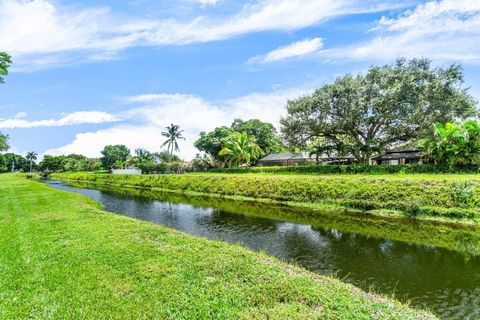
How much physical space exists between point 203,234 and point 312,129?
26984mm

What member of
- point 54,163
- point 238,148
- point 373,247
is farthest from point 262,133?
point 54,163

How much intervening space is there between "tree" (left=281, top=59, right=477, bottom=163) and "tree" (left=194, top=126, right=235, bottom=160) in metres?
30.0

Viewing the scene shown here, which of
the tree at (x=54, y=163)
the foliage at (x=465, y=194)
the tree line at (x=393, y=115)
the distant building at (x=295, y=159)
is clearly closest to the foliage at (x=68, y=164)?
the tree at (x=54, y=163)

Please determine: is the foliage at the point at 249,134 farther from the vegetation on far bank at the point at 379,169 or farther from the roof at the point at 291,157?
the vegetation on far bank at the point at 379,169

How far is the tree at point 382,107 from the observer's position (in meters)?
33.2

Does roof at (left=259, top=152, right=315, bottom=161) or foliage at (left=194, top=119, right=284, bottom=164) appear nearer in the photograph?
roof at (left=259, top=152, right=315, bottom=161)

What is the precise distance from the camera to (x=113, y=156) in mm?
98062

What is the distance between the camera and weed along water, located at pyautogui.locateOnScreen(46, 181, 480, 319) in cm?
892

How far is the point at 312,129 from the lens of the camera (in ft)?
128

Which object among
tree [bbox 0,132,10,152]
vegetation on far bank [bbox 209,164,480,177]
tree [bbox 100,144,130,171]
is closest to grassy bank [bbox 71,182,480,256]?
vegetation on far bank [bbox 209,164,480,177]

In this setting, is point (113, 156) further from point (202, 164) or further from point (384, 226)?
point (384, 226)

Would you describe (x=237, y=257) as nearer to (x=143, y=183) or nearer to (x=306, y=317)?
(x=306, y=317)

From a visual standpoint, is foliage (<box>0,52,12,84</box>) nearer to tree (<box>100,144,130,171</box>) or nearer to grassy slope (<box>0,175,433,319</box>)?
grassy slope (<box>0,175,433,319</box>)

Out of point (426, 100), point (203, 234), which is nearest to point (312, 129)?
point (426, 100)
